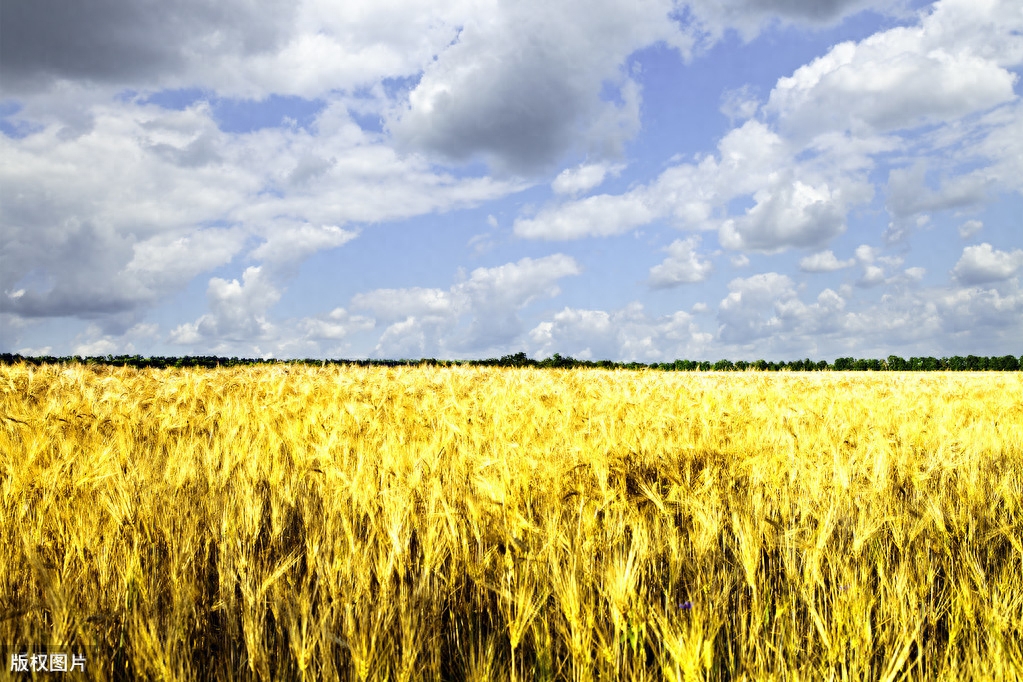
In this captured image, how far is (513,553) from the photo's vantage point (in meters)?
2.55

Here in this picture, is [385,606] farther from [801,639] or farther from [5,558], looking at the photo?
[5,558]

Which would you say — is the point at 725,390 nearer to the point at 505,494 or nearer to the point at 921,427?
the point at 921,427

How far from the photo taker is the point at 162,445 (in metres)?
5.05

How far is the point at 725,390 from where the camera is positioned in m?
10.0

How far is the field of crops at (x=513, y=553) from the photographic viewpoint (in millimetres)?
1873

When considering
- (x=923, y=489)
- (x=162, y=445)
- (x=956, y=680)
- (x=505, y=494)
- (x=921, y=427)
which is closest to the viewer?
(x=956, y=680)

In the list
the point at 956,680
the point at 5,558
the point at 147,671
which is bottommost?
the point at 956,680

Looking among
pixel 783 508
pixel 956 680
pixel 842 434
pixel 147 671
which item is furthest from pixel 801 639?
pixel 842 434

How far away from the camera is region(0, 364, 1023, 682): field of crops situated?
1873 mm

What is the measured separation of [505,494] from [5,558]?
189cm

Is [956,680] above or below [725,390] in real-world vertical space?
below

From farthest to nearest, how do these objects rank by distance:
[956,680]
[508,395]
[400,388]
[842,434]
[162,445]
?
1. [400,388]
2. [508,395]
3. [842,434]
4. [162,445]
5. [956,680]

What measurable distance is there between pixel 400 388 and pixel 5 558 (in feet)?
21.9

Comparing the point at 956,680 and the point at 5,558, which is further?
the point at 5,558
